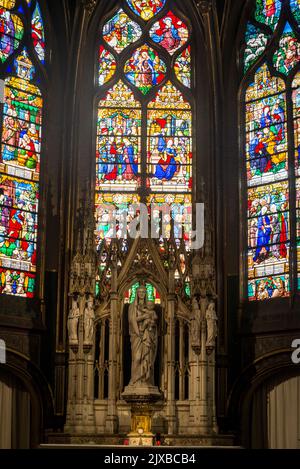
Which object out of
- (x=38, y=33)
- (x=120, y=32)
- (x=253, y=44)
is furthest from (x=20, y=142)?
(x=253, y=44)

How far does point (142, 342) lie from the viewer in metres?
14.3

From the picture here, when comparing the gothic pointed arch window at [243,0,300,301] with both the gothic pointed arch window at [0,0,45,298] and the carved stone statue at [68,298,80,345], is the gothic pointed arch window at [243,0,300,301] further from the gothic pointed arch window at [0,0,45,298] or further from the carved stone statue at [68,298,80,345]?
the gothic pointed arch window at [0,0,45,298]

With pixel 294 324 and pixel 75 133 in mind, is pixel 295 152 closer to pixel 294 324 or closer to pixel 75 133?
pixel 294 324

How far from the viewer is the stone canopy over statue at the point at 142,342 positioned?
46.0 feet

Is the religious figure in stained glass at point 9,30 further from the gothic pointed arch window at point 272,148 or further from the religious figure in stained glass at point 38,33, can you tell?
the gothic pointed arch window at point 272,148

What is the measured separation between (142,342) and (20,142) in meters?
5.09

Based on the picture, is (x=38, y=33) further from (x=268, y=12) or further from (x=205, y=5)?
(x=268, y=12)

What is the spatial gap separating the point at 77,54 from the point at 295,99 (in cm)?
473

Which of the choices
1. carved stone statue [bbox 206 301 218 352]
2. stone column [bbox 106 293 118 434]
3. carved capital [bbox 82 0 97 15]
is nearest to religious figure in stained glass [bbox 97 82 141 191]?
carved capital [bbox 82 0 97 15]

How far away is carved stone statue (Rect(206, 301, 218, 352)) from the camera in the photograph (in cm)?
1444

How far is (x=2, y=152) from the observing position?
16047 millimetres

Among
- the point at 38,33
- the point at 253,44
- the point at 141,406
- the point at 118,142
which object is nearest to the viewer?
the point at 141,406
